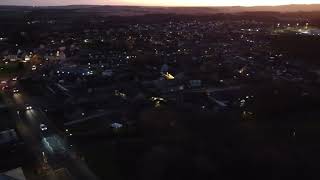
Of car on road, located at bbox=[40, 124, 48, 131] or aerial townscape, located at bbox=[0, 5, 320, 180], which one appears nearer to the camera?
aerial townscape, located at bbox=[0, 5, 320, 180]

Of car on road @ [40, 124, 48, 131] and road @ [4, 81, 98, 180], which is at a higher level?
car on road @ [40, 124, 48, 131]

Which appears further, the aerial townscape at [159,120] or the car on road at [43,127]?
the car on road at [43,127]

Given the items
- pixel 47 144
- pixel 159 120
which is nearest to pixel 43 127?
pixel 47 144

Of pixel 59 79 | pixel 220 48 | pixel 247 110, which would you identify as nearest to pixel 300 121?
pixel 247 110

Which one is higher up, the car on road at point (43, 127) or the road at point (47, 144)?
the car on road at point (43, 127)

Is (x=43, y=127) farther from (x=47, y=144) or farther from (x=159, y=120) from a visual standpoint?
(x=159, y=120)

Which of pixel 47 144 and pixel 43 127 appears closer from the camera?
pixel 47 144

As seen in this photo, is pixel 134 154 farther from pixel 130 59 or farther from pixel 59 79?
pixel 130 59

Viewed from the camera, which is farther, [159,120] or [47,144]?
[159,120]
